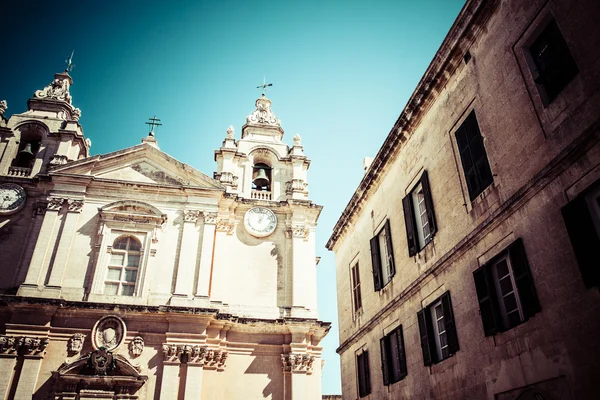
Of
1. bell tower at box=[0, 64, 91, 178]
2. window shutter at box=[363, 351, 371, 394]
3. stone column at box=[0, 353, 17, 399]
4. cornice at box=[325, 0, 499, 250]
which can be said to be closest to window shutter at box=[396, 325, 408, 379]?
window shutter at box=[363, 351, 371, 394]

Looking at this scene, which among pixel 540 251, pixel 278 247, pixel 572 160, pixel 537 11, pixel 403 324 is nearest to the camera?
pixel 572 160

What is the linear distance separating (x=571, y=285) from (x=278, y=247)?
1555cm

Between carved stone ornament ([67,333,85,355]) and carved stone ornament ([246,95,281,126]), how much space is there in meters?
14.5

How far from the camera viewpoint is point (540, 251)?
6941mm

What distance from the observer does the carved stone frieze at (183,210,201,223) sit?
19812 millimetres

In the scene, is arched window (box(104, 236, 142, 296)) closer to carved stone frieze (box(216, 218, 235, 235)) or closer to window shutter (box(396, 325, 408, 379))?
carved stone frieze (box(216, 218, 235, 235))

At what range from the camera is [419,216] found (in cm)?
1160

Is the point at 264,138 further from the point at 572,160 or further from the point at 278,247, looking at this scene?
the point at 572,160

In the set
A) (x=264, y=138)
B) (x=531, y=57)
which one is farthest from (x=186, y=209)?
(x=531, y=57)

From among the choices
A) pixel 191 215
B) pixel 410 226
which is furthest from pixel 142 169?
pixel 410 226

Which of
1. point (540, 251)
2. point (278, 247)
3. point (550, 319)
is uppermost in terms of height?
point (278, 247)

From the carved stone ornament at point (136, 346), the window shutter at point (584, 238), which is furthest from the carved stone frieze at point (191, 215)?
the window shutter at point (584, 238)

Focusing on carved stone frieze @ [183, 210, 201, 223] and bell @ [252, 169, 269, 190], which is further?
bell @ [252, 169, 269, 190]

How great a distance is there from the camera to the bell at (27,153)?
21.2 metres
